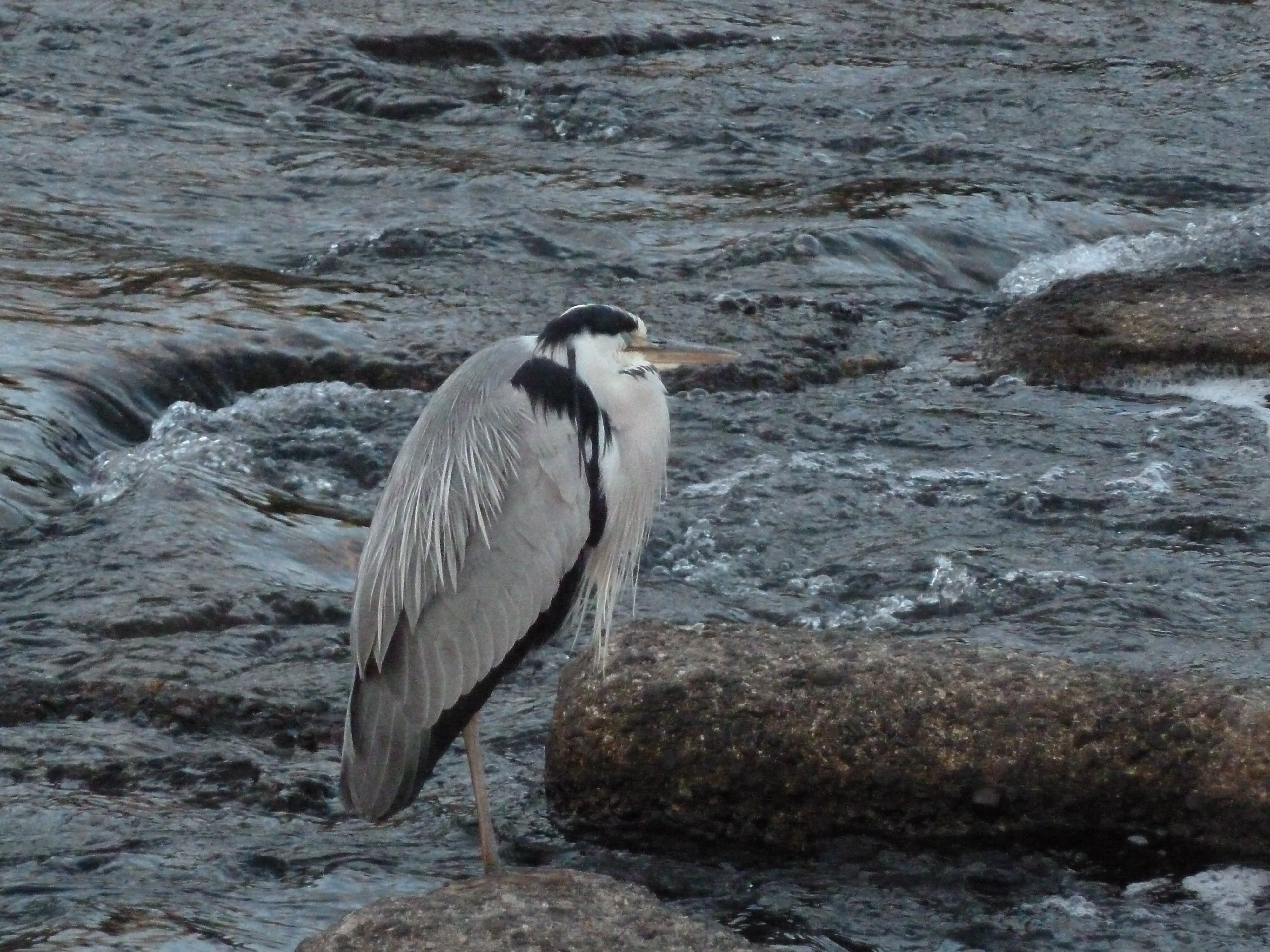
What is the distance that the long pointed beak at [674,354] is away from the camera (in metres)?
4.07

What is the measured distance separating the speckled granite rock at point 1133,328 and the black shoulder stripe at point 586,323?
312 centimetres

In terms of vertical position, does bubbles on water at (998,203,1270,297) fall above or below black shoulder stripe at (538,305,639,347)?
below

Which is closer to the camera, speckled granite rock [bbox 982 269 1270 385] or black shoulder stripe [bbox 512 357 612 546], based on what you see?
black shoulder stripe [bbox 512 357 612 546]

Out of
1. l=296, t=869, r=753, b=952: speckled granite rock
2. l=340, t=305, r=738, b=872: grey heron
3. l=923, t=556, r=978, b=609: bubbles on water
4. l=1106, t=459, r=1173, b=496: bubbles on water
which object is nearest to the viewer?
l=296, t=869, r=753, b=952: speckled granite rock

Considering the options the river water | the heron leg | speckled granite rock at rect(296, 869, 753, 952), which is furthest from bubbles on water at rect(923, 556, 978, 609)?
speckled granite rock at rect(296, 869, 753, 952)

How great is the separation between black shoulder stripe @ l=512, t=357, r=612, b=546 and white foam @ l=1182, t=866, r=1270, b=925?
146 centimetres

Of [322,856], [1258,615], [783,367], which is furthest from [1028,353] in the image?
[322,856]

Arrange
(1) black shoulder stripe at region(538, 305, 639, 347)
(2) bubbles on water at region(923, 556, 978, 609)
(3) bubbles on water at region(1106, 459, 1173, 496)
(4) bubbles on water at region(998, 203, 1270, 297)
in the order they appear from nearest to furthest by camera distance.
Answer: (1) black shoulder stripe at region(538, 305, 639, 347) → (2) bubbles on water at region(923, 556, 978, 609) → (3) bubbles on water at region(1106, 459, 1173, 496) → (4) bubbles on water at region(998, 203, 1270, 297)

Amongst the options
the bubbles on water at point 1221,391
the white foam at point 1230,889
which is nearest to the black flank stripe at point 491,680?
the white foam at point 1230,889

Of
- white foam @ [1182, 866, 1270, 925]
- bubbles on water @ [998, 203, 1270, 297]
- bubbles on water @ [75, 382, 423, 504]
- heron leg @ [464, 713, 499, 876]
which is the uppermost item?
bubbles on water @ [998, 203, 1270, 297]

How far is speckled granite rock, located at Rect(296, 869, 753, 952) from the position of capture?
3.12 m

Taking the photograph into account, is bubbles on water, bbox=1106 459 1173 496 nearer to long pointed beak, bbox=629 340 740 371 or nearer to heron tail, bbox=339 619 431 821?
long pointed beak, bbox=629 340 740 371

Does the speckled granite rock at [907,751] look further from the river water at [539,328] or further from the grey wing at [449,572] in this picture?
the grey wing at [449,572]

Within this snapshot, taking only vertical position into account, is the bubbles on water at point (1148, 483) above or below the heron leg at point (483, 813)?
above
